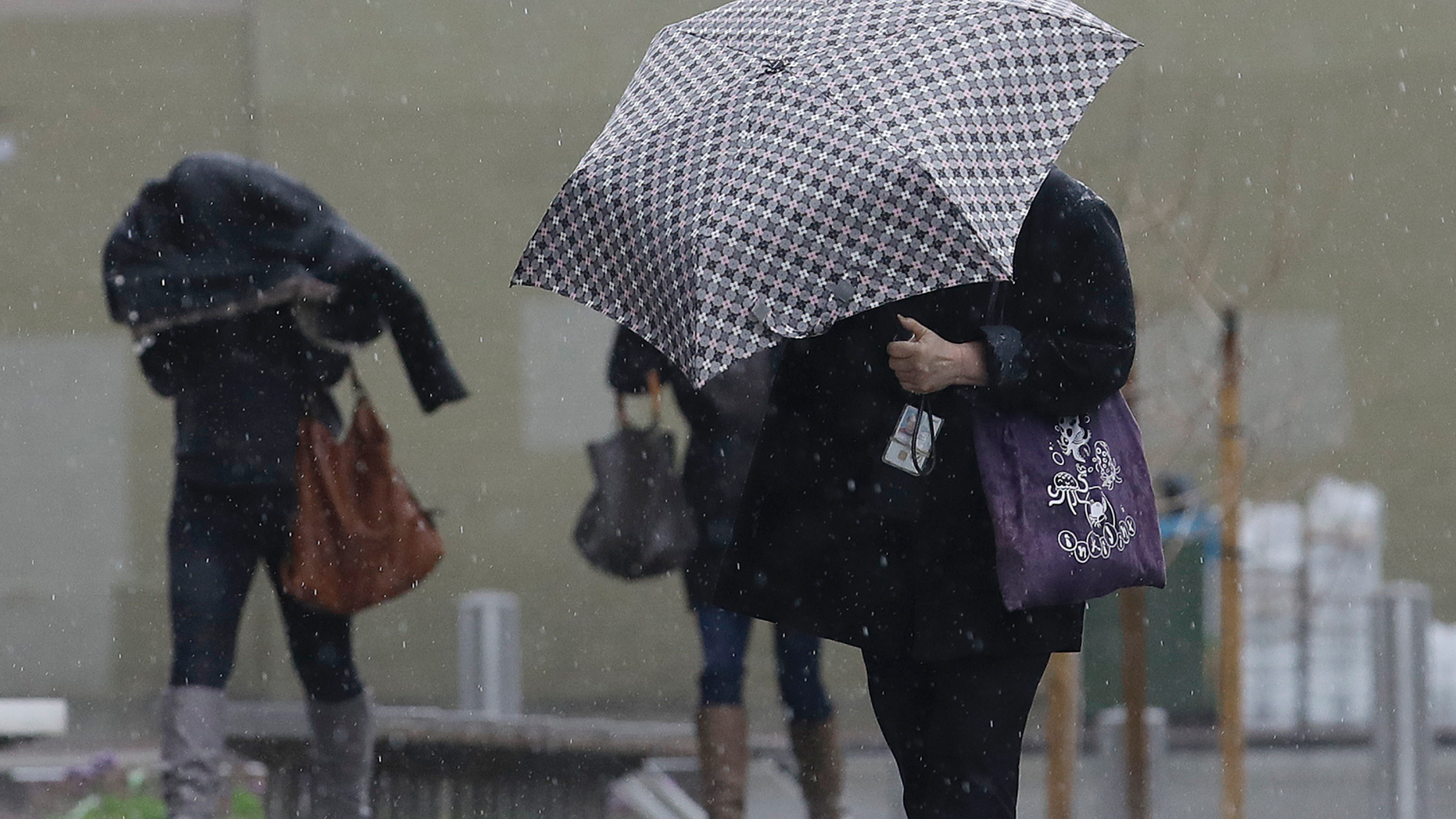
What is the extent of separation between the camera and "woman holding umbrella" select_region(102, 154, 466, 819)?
4.29 meters

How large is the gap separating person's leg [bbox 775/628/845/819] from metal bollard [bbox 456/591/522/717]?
172 centimetres

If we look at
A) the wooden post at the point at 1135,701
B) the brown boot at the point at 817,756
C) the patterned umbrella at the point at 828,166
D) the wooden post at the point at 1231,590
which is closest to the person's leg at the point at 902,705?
the patterned umbrella at the point at 828,166

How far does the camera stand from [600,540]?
4.68 metres

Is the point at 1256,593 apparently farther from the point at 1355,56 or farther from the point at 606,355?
the point at 606,355

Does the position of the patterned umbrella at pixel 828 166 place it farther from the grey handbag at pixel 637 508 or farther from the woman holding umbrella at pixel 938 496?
the grey handbag at pixel 637 508

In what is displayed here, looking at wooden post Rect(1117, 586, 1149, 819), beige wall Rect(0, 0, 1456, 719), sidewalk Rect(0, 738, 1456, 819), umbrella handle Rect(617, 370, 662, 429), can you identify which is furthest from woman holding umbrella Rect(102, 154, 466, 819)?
beige wall Rect(0, 0, 1456, 719)

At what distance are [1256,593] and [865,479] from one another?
5.84m

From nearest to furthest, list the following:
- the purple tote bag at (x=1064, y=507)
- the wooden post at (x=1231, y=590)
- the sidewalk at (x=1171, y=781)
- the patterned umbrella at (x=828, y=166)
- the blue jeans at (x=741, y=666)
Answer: the patterned umbrella at (x=828, y=166) < the purple tote bag at (x=1064, y=507) < the blue jeans at (x=741, y=666) < the wooden post at (x=1231, y=590) < the sidewalk at (x=1171, y=781)

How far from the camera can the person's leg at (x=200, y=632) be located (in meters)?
4.14

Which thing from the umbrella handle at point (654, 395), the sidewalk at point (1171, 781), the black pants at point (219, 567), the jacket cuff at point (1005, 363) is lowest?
the sidewalk at point (1171, 781)

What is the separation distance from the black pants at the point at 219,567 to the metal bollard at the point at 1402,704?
3105 mm

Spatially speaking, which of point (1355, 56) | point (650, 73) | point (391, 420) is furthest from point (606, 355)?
point (650, 73)

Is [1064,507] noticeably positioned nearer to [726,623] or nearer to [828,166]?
[828,166]

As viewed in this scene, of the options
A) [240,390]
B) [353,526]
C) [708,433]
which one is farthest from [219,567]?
[708,433]
